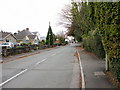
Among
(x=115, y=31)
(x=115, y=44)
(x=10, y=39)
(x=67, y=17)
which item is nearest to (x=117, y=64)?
(x=115, y=44)

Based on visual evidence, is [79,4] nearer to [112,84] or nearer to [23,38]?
[112,84]

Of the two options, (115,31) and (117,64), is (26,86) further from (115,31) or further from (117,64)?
(115,31)

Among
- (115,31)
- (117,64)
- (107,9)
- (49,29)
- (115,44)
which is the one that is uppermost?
(49,29)

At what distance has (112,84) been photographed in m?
5.77

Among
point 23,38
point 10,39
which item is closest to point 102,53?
point 10,39

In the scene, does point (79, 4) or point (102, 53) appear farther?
point (79, 4)

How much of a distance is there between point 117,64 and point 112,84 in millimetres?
885

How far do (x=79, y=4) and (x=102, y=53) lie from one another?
1264 cm

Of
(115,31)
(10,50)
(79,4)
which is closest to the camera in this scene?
(115,31)

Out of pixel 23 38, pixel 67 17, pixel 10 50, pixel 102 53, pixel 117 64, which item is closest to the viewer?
pixel 117 64

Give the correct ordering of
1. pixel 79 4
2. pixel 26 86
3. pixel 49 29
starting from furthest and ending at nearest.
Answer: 1. pixel 49 29
2. pixel 79 4
3. pixel 26 86

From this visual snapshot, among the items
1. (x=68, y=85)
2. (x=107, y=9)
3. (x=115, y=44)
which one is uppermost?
(x=107, y=9)

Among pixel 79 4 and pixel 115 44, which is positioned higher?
pixel 79 4

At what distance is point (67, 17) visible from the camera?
3656 centimetres
